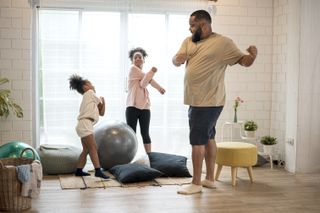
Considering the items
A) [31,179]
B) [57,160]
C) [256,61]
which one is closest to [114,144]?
[57,160]

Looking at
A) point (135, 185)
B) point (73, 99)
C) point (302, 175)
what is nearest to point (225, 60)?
point (135, 185)

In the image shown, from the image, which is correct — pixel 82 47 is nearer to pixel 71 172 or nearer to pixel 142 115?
pixel 142 115

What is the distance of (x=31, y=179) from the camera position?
3.61m

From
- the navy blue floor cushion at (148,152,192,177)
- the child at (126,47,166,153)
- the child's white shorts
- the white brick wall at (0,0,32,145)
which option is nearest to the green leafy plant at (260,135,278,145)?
the navy blue floor cushion at (148,152,192,177)

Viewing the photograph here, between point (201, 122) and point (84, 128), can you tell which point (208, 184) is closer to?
point (201, 122)

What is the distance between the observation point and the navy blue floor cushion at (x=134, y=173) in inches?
182

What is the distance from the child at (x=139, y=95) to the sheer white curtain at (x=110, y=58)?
317 millimetres

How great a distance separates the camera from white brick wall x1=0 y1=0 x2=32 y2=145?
5457 mm

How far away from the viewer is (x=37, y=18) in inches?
218

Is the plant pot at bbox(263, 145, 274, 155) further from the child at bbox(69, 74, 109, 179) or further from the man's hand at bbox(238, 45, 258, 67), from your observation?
the child at bbox(69, 74, 109, 179)

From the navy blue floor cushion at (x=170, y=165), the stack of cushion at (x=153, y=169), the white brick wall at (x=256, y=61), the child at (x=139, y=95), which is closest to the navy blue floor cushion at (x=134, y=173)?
the stack of cushion at (x=153, y=169)

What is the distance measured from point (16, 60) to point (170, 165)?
223 centimetres

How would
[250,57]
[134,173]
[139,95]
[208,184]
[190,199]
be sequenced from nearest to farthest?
1. [190,199]
2. [250,57]
3. [208,184]
4. [134,173]
5. [139,95]

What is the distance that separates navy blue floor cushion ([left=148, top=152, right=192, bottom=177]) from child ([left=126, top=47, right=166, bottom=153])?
354 mm
